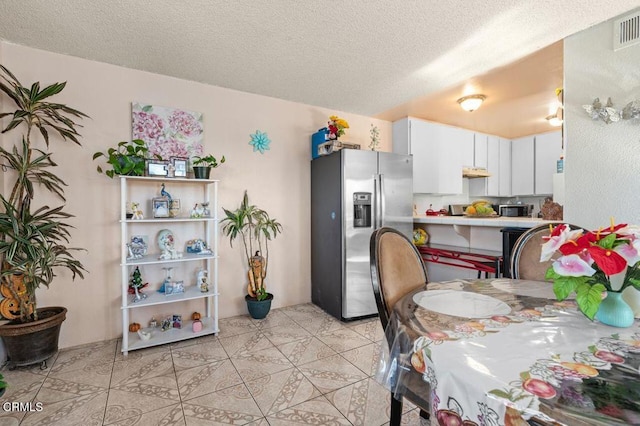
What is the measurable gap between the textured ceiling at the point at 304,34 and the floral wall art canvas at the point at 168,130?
13.6 inches

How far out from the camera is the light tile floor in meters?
1.55

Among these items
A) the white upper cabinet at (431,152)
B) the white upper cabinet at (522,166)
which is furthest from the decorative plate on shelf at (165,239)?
the white upper cabinet at (522,166)

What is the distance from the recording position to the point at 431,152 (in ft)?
12.8

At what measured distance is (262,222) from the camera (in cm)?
298

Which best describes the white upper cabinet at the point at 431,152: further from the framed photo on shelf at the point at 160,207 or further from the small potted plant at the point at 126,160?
the small potted plant at the point at 126,160

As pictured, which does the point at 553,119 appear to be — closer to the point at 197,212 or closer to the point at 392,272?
the point at 392,272

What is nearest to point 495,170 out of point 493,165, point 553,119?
point 493,165

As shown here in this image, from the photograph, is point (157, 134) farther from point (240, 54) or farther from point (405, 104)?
point (405, 104)

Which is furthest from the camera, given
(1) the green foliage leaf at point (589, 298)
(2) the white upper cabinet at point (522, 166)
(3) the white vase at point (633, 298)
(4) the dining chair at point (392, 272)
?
(2) the white upper cabinet at point (522, 166)

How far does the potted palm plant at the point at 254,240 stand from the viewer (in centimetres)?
284

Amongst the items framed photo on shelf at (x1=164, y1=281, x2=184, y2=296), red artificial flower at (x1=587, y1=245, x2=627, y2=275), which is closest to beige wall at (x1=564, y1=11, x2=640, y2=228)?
red artificial flower at (x1=587, y1=245, x2=627, y2=275)

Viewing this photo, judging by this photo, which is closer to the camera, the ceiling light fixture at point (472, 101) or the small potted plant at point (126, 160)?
the small potted plant at point (126, 160)

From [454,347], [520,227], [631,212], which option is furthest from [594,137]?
[454,347]

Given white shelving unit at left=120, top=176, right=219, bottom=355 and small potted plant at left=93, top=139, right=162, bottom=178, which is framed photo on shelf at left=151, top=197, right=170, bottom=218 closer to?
white shelving unit at left=120, top=176, right=219, bottom=355
